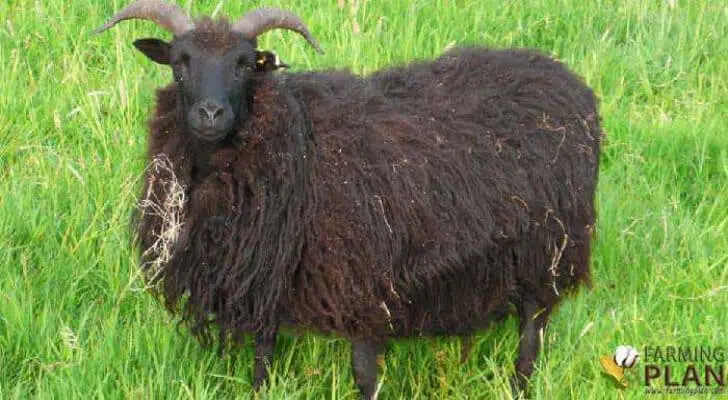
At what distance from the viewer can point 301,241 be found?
Answer: 4.15m

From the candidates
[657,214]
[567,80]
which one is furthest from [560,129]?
[657,214]

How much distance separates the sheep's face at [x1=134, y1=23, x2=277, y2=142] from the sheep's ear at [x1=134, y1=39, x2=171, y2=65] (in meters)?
0.10

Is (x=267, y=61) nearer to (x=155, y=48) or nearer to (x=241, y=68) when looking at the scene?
(x=241, y=68)

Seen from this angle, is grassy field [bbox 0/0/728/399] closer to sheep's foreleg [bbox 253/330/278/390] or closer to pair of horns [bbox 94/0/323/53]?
sheep's foreleg [bbox 253/330/278/390]

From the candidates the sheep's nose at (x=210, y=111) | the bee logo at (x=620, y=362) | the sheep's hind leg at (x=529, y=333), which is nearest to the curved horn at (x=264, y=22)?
the sheep's nose at (x=210, y=111)

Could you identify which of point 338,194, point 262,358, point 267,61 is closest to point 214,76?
point 267,61

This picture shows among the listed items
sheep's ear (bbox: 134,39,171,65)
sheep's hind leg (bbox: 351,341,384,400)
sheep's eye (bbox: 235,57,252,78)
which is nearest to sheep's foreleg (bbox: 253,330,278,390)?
sheep's hind leg (bbox: 351,341,384,400)

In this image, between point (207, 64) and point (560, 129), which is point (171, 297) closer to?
point (207, 64)

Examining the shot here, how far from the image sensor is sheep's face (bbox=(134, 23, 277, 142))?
3916 millimetres

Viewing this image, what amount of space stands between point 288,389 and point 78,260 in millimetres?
1197

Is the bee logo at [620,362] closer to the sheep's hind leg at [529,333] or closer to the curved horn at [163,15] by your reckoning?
the sheep's hind leg at [529,333]

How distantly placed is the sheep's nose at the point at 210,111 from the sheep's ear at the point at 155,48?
1.78 ft

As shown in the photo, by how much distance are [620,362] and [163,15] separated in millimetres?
2304

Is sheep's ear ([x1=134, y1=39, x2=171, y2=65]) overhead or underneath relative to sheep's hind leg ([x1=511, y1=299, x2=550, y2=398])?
overhead
